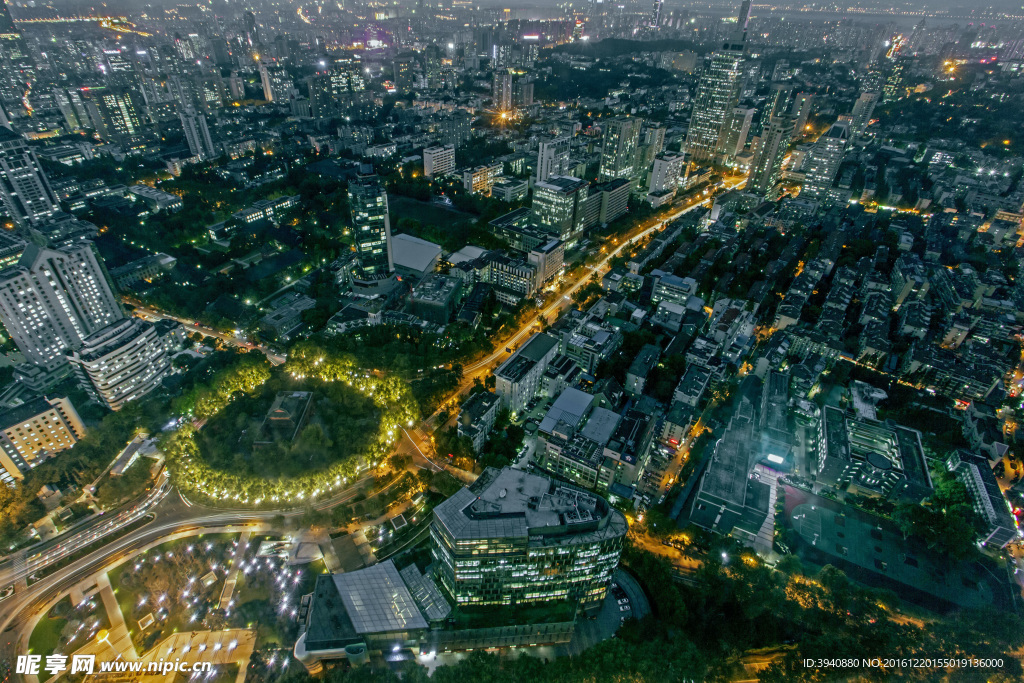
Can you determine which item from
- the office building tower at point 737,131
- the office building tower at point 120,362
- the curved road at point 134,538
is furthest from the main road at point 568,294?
the office building tower at point 120,362

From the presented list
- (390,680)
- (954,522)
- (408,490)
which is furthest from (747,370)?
(390,680)

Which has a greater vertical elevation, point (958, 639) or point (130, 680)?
point (958, 639)

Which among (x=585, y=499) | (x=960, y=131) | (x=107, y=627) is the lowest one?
(x=107, y=627)

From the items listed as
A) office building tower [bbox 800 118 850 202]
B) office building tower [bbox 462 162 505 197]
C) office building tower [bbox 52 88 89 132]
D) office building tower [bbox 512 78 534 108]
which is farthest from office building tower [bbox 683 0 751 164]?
office building tower [bbox 52 88 89 132]

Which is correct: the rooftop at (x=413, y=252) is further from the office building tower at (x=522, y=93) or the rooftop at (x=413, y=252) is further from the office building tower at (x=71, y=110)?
the office building tower at (x=71, y=110)

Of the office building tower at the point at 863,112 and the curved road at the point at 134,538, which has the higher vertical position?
the office building tower at the point at 863,112

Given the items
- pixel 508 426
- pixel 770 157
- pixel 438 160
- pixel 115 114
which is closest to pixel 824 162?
pixel 770 157

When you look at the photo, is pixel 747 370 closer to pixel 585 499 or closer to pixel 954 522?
pixel 954 522
